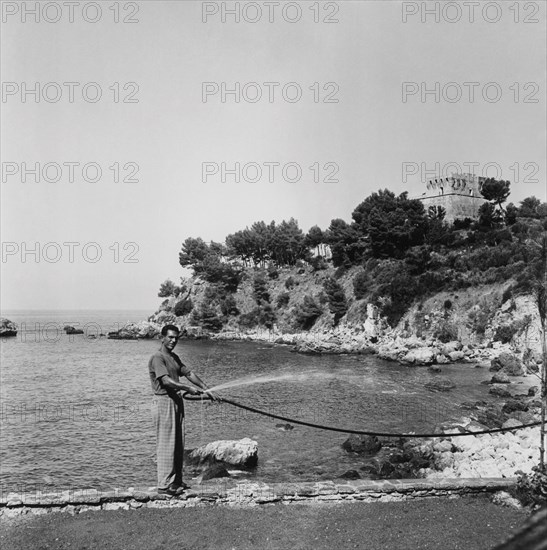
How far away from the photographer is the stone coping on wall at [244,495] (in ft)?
27.0

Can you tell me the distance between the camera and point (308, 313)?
77438 millimetres

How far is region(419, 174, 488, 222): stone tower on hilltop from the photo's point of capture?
89938 millimetres

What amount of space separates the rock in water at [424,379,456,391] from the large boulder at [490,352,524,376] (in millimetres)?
5370

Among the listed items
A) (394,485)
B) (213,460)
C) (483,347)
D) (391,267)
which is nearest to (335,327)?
(391,267)

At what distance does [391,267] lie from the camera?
2822 inches

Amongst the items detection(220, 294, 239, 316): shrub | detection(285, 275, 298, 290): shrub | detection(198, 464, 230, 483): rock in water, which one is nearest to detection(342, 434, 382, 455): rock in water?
detection(198, 464, 230, 483): rock in water

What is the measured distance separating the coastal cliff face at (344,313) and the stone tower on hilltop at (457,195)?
22512mm

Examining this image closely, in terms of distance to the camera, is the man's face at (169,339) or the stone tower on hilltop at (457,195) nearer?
the man's face at (169,339)

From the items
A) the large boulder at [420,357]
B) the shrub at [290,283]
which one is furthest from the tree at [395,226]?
the large boulder at [420,357]

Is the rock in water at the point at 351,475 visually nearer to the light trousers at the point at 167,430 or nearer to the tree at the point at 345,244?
the light trousers at the point at 167,430

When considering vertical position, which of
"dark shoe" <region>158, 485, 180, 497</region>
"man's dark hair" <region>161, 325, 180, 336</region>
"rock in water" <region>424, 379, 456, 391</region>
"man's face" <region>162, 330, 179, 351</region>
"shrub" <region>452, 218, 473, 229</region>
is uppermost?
"shrub" <region>452, 218, 473, 229</region>

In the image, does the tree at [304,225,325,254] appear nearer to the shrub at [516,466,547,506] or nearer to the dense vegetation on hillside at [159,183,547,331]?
the dense vegetation on hillside at [159,183,547,331]

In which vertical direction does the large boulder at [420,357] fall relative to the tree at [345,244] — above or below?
below

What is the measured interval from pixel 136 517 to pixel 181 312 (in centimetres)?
9148
